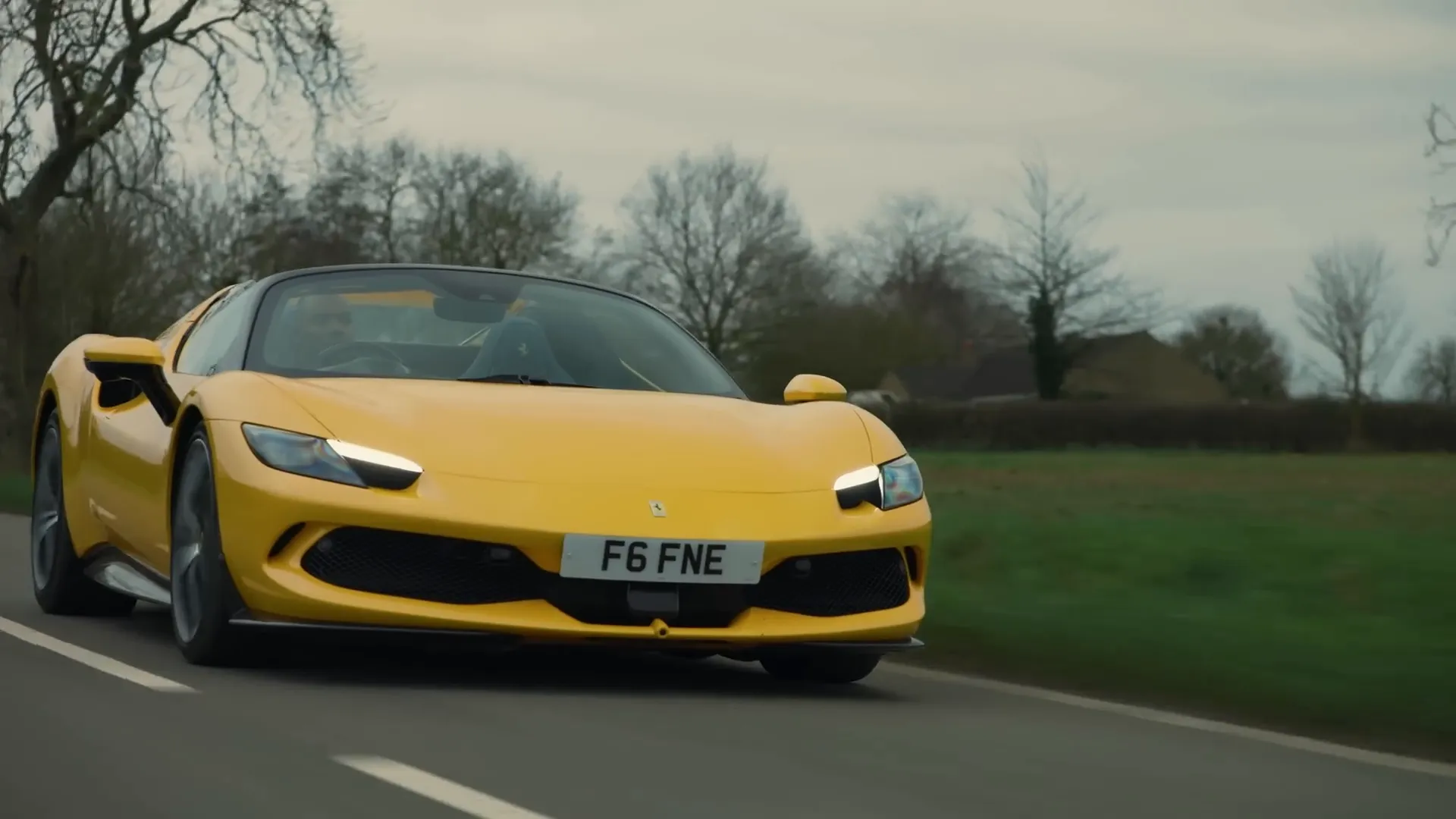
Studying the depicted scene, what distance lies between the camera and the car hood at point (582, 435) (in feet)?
20.7

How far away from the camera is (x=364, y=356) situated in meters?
7.18

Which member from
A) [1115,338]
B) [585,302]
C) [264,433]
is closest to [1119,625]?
[585,302]

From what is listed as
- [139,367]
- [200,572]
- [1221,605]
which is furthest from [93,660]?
[1221,605]

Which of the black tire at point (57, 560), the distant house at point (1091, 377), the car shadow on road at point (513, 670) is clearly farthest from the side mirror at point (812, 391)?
the distant house at point (1091, 377)

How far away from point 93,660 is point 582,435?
173 centimetres

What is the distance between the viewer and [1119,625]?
8602mm

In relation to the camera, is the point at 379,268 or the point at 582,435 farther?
the point at 379,268

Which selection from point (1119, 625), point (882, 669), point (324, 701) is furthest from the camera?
point (1119, 625)

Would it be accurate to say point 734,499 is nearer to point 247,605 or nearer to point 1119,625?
point 247,605

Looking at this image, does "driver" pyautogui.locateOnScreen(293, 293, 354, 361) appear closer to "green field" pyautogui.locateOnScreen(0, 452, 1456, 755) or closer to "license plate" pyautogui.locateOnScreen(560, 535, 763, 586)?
"license plate" pyautogui.locateOnScreen(560, 535, 763, 586)

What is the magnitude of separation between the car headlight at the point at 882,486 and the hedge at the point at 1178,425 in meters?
51.2

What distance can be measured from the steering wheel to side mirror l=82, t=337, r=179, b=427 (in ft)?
1.89

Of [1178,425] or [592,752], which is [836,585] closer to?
[592,752]

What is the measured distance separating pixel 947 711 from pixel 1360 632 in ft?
9.66
